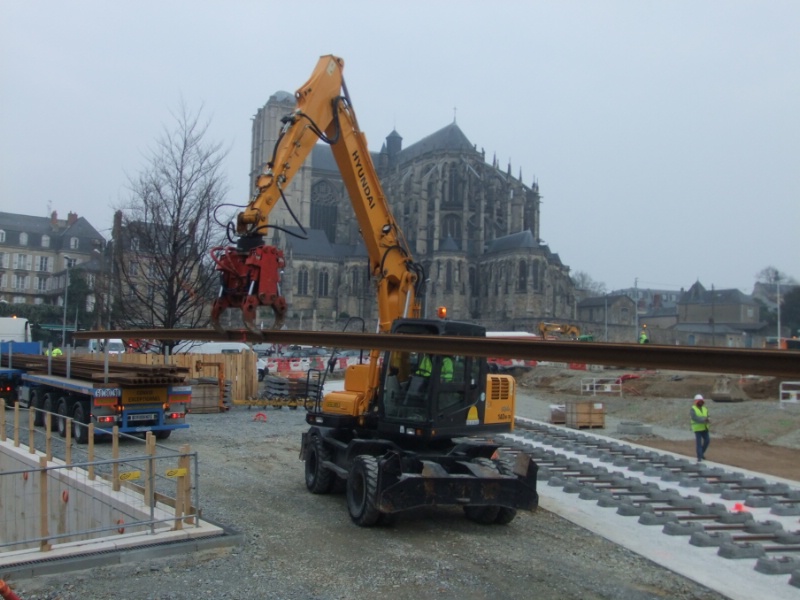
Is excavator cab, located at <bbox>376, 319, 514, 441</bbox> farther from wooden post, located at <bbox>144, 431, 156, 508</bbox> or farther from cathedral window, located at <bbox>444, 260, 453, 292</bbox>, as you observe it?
cathedral window, located at <bbox>444, 260, 453, 292</bbox>

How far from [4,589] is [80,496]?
655 cm

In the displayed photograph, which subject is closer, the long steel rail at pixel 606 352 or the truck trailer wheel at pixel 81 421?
the long steel rail at pixel 606 352

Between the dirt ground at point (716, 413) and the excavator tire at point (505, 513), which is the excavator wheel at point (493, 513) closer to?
the excavator tire at point (505, 513)

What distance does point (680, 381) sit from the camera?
1468 inches

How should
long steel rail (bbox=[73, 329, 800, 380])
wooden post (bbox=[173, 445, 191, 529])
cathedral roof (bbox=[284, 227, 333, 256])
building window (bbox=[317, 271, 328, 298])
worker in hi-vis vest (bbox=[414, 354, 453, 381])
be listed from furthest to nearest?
building window (bbox=[317, 271, 328, 298])
cathedral roof (bbox=[284, 227, 333, 256])
worker in hi-vis vest (bbox=[414, 354, 453, 381])
wooden post (bbox=[173, 445, 191, 529])
long steel rail (bbox=[73, 329, 800, 380])

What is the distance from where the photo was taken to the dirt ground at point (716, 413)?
815 inches

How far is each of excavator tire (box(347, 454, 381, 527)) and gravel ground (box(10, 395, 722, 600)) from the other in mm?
191

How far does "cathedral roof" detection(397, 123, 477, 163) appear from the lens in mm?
98625

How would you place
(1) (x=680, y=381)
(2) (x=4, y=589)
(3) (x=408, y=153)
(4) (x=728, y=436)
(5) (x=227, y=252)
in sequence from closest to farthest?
(2) (x=4, y=589), (5) (x=227, y=252), (4) (x=728, y=436), (1) (x=680, y=381), (3) (x=408, y=153)

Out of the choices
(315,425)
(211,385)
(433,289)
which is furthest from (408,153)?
→ (315,425)

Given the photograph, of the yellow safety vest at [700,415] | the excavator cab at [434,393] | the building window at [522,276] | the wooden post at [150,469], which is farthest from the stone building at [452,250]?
the wooden post at [150,469]

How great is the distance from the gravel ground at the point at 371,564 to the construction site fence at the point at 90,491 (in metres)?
0.82

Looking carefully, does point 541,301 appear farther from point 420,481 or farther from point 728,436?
point 420,481

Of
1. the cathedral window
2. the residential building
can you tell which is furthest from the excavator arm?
the cathedral window
